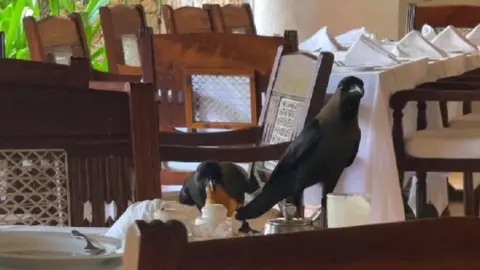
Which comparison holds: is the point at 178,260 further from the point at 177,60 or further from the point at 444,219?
the point at 177,60

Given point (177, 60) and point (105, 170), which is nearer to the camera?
point (105, 170)

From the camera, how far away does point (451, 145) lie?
2.51 m

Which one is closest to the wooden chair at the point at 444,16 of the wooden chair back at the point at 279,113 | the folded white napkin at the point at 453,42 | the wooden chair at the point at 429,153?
the folded white napkin at the point at 453,42

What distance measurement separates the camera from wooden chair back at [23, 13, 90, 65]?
2855 millimetres

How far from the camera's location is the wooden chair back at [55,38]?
2.86 meters

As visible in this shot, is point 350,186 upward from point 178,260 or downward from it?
downward

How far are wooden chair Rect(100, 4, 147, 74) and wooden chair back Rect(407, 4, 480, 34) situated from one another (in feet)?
4.74

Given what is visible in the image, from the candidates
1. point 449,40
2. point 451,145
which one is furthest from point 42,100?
point 449,40

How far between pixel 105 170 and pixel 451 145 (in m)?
1.36

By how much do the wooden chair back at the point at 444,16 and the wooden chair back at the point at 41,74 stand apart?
9.46 ft

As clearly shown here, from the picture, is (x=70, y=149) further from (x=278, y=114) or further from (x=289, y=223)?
(x=278, y=114)

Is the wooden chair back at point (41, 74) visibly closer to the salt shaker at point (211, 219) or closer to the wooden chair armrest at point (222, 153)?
the wooden chair armrest at point (222, 153)

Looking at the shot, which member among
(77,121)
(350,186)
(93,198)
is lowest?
(350,186)

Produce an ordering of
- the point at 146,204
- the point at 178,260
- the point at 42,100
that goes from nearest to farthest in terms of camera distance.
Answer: the point at 178,260 < the point at 146,204 < the point at 42,100
